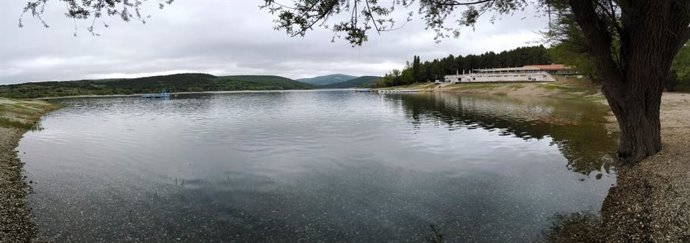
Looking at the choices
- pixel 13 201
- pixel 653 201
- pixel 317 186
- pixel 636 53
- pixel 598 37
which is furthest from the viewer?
pixel 317 186

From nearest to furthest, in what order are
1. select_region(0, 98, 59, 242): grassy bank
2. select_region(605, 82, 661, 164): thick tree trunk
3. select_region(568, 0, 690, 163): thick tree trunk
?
select_region(0, 98, 59, 242): grassy bank → select_region(568, 0, 690, 163): thick tree trunk → select_region(605, 82, 661, 164): thick tree trunk

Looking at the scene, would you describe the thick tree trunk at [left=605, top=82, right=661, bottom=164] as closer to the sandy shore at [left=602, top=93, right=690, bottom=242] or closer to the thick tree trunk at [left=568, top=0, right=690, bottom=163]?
the thick tree trunk at [left=568, top=0, right=690, bottom=163]

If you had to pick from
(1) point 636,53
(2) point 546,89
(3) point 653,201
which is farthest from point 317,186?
(2) point 546,89

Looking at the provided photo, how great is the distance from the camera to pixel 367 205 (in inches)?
681

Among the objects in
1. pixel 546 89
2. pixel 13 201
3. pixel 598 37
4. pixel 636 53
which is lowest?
pixel 13 201

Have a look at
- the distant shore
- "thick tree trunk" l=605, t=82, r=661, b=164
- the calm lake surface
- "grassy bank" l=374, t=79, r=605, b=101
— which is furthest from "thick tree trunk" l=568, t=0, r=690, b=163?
"grassy bank" l=374, t=79, r=605, b=101

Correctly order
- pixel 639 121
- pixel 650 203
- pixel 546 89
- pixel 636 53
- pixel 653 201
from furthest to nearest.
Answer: pixel 546 89
pixel 639 121
pixel 636 53
pixel 653 201
pixel 650 203

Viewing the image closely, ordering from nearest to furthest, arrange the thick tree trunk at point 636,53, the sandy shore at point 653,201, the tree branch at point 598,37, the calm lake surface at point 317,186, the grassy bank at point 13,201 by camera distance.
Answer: the sandy shore at point 653,201 < the grassy bank at point 13,201 < the calm lake surface at point 317,186 < the thick tree trunk at point 636,53 < the tree branch at point 598,37

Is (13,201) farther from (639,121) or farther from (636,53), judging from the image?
(639,121)

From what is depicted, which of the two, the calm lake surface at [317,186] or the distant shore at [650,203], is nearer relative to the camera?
the distant shore at [650,203]

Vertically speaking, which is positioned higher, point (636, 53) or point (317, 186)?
point (636, 53)

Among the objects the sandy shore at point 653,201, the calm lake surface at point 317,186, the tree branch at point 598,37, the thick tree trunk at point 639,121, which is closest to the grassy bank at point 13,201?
the calm lake surface at point 317,186

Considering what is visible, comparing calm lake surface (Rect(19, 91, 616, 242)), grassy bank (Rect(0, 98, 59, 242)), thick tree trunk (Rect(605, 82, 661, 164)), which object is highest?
thick tree trunk (Rect(605, 82, 661, 164))

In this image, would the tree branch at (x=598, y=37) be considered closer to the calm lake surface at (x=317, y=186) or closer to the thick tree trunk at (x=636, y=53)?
the thick tree trunk at (x=636, y=53)
